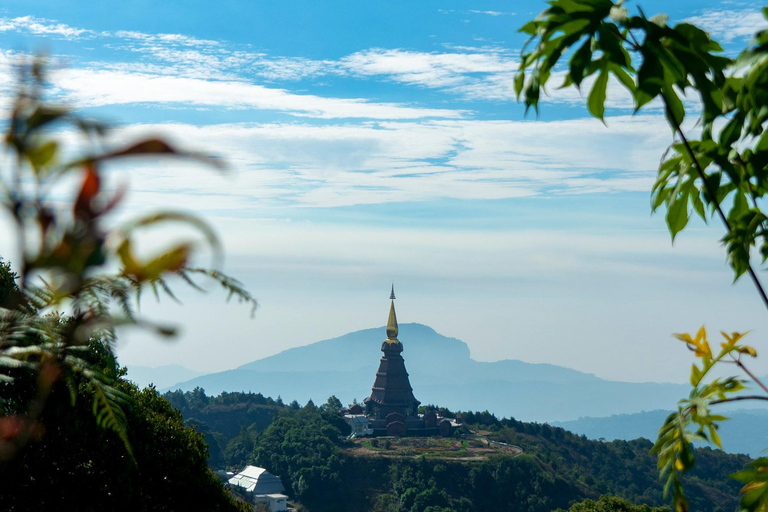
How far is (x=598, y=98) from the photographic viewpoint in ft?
7.63

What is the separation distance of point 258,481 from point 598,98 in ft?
204

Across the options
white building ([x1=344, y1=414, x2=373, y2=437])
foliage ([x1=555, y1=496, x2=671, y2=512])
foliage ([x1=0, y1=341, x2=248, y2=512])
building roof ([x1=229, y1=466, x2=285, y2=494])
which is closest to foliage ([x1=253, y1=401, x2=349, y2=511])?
white building ([x1=344, y1=414, x2=373, y2=437])

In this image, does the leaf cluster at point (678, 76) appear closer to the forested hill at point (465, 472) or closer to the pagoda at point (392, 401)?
the forested hill at point (465, 472)

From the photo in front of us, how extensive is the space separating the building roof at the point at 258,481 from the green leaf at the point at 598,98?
6034cm

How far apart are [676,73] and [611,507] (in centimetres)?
2848

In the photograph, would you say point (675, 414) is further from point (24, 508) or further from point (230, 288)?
point (24, 508)

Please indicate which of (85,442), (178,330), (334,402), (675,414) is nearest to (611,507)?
(85,442)

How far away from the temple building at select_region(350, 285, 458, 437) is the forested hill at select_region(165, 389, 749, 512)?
3.13 metres

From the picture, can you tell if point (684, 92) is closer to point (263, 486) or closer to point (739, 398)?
point (739, 398)

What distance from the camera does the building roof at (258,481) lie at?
60144 mm

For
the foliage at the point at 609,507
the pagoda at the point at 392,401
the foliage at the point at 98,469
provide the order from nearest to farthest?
the foliage at the point at 98,469 < the foliage at the point at 609,507 < the pagoda at the point at 392,401

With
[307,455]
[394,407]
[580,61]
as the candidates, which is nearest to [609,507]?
[580,61]

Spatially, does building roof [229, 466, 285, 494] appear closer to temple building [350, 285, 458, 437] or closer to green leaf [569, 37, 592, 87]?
temple building [350, 285, 458, 437]

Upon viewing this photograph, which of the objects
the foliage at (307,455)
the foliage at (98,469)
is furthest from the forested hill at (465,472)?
the foliage at (98,469)
